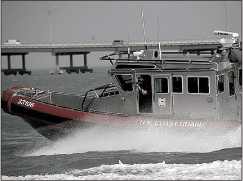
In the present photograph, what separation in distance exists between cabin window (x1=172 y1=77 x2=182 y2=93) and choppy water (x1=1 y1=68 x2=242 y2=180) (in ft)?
4.44

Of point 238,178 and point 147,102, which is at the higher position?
point 147,102

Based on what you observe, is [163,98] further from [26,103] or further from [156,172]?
[26,103]

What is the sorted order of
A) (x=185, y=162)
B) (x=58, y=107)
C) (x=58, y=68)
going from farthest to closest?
(x=58, y=68)
(x=58, y=107)
(x=185, y=162)

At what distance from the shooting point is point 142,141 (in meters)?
17.2

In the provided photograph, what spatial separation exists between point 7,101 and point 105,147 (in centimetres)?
355

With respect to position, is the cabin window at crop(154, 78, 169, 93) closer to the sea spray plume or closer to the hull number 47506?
the sea spray plume

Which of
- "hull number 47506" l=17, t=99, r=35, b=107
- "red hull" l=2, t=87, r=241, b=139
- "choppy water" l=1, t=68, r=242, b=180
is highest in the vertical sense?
"hull number 47506" l=17, t=99, r=35, b=107

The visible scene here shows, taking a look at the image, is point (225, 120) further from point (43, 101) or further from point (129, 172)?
point (43, 101)

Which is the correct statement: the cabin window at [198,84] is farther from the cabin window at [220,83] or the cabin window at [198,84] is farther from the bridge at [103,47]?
the bridge at [103,47]

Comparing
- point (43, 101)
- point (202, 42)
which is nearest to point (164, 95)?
point (43, 101)

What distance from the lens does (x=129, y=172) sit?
1400 centimetres

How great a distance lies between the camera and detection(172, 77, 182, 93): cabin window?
658 inches

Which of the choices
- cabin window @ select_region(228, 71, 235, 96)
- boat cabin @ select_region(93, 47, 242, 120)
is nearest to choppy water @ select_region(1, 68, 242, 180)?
boat cabin @ select_region(93, 47, 242, 120)

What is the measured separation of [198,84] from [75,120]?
3.80 m
